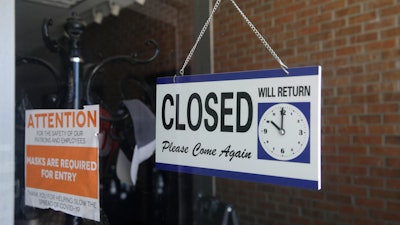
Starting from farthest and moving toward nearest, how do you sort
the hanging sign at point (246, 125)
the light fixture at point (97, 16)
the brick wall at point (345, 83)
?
the light fixture at point (97, 16) < the brick wall at point (345, 83) < the hanging sign at point (246, 125)

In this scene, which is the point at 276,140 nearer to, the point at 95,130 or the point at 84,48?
the point at 95,130

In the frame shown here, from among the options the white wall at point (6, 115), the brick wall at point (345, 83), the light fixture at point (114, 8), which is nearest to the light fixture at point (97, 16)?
the light fixture at point (114, 8)

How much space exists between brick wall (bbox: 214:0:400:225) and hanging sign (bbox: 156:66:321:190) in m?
0.43

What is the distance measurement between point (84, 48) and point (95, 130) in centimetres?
113

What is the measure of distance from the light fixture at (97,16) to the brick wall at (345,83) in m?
1.29

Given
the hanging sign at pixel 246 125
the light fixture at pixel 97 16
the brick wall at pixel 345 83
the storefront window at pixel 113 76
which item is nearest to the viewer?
the hanging sign at pixel 246 125

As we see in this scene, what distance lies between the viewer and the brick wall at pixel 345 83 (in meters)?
1.82

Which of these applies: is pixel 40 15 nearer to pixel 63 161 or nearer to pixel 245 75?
pixel 63 161

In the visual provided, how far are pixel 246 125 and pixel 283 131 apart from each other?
5.6 inches

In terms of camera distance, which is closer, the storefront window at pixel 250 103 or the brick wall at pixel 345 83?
the storefront window at pixel 250 103

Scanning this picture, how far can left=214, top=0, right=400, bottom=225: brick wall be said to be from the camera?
182cm

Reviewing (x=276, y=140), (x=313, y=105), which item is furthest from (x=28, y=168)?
(x=313, y=105)

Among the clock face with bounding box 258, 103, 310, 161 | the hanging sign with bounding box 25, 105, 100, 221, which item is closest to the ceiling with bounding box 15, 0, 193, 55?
the hanging sign with bounding box 25, 105, 100, 221

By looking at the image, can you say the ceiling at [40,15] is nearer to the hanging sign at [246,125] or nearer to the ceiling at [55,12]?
the ceiling at [55,12]
